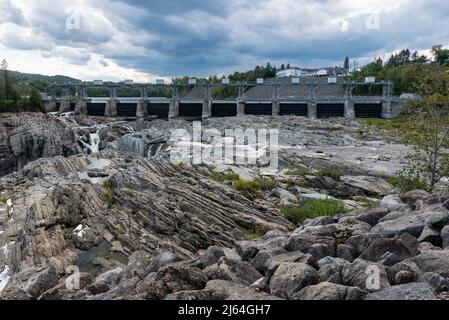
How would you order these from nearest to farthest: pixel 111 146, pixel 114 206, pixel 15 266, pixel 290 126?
A: pixel 15 266 → pixel 114 206 → pixel 111 146 → pixel 290 126

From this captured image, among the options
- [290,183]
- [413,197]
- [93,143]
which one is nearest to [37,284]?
[413,197]

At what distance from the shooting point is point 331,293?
21.2ft

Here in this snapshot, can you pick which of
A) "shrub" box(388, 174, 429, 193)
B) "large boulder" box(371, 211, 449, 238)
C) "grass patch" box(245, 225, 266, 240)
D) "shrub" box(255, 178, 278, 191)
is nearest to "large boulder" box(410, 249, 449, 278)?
"large boulder" box(371, 211, 449, 238)

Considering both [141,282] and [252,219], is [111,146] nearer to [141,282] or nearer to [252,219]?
[252,219]

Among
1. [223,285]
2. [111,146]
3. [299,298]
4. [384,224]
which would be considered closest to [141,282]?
[223,285]

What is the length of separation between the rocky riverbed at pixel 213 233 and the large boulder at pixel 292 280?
0.02m

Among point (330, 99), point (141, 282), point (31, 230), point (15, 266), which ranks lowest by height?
point (15, 266)

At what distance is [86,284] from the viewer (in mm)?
8953

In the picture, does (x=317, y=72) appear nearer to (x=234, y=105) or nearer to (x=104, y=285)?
(x=234, y=105)

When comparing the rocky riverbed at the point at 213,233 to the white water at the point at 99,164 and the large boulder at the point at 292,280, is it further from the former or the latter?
the white water at the point at 99,164

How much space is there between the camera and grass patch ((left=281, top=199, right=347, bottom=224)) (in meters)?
18.9

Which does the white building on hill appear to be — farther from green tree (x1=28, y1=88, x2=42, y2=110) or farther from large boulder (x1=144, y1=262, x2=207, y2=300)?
large boulder (x1=144, y1=262, x2=207, y2=300)

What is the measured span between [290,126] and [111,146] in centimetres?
2671

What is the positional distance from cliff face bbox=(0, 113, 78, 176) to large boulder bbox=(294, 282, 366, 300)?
4854cm
